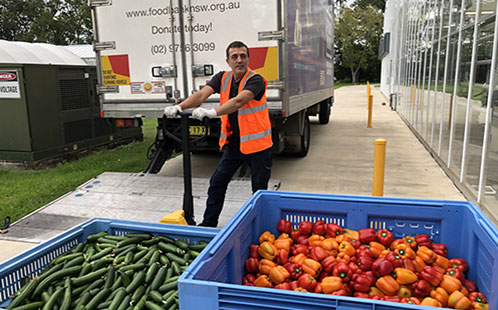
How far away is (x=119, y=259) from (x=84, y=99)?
7.33 m

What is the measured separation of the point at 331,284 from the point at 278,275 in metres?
0.29

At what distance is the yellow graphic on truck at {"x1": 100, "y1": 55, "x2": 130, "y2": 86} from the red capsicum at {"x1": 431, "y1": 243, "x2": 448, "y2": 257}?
5303mm

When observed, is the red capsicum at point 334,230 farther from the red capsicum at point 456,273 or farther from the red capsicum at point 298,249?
→ the red capsicum at point 456,273

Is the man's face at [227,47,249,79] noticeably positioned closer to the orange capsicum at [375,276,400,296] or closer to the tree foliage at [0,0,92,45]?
the orange capsicum at [375,276,400,296]

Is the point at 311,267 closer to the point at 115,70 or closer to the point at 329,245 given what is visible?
the point at 329,245

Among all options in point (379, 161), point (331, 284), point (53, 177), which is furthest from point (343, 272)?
point (53, 177)

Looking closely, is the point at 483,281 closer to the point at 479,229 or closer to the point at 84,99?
the point at 479,229

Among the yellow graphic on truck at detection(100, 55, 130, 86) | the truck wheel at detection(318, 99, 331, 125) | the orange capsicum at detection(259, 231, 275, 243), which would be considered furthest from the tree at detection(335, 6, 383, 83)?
the orange capsicum at detection(259, 231, 275, 243)

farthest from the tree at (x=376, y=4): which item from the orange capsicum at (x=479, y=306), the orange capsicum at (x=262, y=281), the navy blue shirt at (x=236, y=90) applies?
the orange capsicum at (x=479, y=306)

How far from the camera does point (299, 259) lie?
248 centimetres

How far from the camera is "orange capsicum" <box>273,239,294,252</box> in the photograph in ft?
8.60

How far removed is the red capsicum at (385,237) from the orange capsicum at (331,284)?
48cm

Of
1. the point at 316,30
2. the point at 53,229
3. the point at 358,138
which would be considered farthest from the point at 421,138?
the point at 53,229

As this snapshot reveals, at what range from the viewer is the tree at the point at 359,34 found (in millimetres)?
55094
